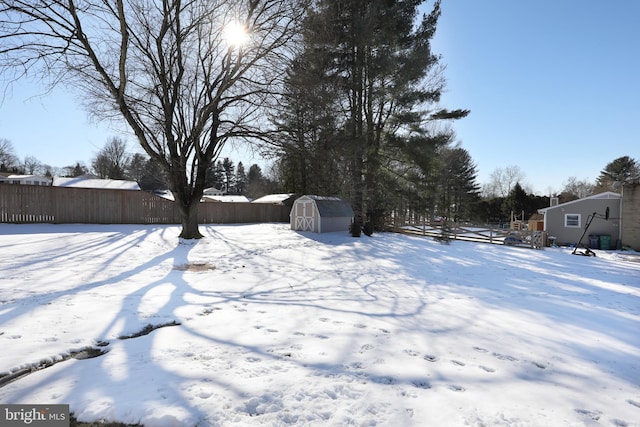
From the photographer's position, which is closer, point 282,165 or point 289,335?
point 289,335

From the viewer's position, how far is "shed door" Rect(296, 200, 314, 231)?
1952 cm

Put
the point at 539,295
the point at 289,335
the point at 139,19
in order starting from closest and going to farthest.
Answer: the point at 289,335 → the point at 539,295 → the point at 139,19

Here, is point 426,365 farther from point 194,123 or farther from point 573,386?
point 194,123

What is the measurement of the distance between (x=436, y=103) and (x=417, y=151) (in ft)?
10.8

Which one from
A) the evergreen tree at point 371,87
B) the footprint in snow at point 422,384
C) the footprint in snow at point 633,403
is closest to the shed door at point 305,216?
the evergreen tree at point 371,87

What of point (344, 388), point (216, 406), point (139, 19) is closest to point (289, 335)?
point (344, 388)

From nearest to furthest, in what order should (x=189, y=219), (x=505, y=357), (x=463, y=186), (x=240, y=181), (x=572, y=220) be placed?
1. (x=505, y=357)
2. (x=189, y=219)
3. (x=572, y=220)
4. (x=463, y=186)
5. (x=240, y=181)

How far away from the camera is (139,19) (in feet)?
35.7

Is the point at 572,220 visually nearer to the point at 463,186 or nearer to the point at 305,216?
the point at 305,216

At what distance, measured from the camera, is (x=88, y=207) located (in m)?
17.1

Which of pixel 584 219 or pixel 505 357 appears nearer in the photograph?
pixel 505 357

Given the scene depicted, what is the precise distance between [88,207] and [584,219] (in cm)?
2897

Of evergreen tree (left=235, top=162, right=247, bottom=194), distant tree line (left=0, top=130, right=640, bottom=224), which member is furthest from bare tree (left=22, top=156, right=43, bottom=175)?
evergreen tree (left=235, top=162, right=247, bottom=194)

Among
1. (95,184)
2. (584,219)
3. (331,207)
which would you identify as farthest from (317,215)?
(95,184)
